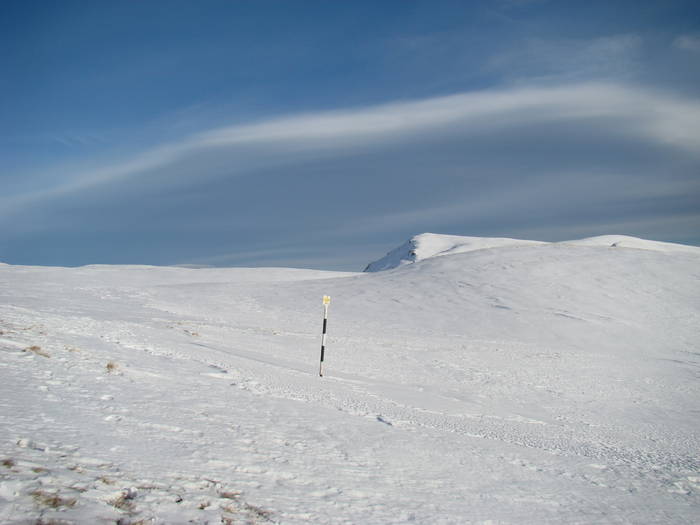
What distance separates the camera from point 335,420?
25.1 feet

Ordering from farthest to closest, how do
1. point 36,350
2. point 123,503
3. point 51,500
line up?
point 36,350 < point 123,503 < point 51,500

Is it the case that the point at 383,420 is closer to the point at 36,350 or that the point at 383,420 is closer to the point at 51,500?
the point at 51,500

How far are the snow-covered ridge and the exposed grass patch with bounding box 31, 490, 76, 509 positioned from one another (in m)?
99.9

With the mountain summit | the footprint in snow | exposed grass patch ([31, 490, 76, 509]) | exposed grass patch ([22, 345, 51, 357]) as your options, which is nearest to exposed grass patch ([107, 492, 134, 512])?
exposed grass patch ([31, 490, 76, 509])

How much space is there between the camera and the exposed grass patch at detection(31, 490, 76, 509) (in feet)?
11.7

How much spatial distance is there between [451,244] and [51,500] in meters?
131

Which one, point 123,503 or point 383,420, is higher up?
point 123,503

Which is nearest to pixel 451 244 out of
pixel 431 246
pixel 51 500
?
pixel 431 246

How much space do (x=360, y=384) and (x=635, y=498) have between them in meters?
6.64

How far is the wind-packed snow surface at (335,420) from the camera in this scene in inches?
171

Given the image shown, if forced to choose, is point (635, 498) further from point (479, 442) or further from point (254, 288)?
point (254, 288)

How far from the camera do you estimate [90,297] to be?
981 inches

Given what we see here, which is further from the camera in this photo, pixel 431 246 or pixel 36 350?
pixel 431 246

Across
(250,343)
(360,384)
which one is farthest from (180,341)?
(360,384)
